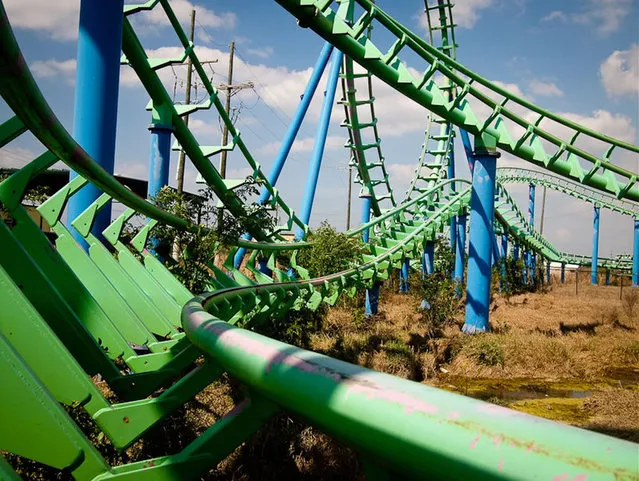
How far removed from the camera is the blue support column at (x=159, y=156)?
5746mm

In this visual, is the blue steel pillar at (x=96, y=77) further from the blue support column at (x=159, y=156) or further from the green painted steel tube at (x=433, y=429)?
the green painted steel tube at (x=433, y=429)

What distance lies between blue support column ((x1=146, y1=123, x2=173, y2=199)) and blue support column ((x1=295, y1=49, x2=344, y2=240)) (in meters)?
4.11

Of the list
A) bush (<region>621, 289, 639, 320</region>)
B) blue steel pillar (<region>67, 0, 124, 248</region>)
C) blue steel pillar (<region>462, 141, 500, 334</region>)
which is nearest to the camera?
blue steel pillar (<region>67, 0, 124, 248</region>)

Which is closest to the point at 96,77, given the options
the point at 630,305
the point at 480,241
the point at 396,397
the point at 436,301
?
the point at 396,397

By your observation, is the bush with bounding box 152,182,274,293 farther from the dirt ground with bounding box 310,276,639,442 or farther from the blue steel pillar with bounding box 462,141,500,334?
the blue steel pillar with bounding box 462,141,500,334

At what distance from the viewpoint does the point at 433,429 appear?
1.49 ft

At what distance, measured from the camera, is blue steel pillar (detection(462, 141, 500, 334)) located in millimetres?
8656

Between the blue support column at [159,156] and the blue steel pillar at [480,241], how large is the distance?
5180 mm

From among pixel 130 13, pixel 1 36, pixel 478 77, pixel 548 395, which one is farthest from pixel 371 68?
pixel 1 36

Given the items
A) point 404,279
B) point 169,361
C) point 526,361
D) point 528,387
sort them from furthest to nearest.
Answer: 1. point 404,279
2. point 526,361
3. point 528,387
4. point 169,361

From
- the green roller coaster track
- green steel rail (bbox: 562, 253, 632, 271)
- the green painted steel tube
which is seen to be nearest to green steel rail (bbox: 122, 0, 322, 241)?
the green roller coaster track

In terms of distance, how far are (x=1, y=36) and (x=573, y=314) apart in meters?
11.3

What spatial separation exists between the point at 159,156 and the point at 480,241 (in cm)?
542

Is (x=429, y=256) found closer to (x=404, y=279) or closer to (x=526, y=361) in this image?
(x=404, y=279)
